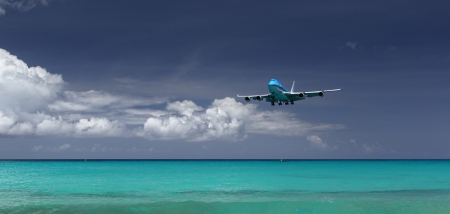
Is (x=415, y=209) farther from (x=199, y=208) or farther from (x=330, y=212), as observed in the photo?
(x=199, y=208)

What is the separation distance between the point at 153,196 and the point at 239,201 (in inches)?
454

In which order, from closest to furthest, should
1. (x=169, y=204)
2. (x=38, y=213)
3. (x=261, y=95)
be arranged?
1. (x=38, y=213)
2. (x=169, y=204)
3. (x=261, y=95)

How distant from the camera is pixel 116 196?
1817 inches

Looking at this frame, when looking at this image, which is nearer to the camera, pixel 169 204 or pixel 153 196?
pixel 169 204

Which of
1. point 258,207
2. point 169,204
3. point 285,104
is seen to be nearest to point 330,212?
point 258,207

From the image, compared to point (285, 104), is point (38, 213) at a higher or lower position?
lower

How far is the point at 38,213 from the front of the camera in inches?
1302

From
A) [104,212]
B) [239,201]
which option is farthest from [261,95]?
[104,212]

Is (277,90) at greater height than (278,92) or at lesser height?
greater

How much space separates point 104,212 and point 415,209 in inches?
1164

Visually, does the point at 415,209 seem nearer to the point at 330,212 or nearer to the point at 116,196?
the point at 330,212

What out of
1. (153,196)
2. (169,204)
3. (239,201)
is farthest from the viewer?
(153,196)

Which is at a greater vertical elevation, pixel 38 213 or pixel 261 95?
pixel 261 95

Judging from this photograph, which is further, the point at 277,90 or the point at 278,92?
the point at 278,92
